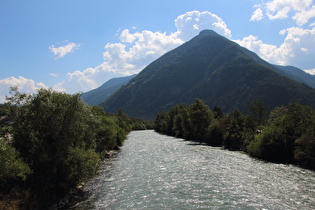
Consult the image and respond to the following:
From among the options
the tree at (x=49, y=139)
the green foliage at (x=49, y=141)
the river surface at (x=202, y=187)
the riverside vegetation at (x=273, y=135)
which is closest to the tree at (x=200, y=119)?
the riverside vegetation at (x=273, y=135)

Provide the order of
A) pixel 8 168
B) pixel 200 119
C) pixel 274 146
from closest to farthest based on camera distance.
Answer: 1. pixel 8 168
2. pixel 274 146
3. pixel 200 119

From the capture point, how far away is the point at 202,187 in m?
28.9

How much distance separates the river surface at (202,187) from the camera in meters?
23.6

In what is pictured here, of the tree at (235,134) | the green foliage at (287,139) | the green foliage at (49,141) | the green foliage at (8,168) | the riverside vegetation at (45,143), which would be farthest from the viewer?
the tree at (235,134)

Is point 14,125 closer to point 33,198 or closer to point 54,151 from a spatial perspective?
point 54,151

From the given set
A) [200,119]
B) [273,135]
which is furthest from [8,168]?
[200,119]

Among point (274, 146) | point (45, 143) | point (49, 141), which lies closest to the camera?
point (45, 143)

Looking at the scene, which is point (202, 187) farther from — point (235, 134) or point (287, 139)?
point (235, 134)

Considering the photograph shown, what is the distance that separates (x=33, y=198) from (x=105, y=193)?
27.3 feet

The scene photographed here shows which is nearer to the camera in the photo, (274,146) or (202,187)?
(202,187)

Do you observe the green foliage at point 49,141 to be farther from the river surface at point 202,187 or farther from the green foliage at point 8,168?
the river surface at point 202,187

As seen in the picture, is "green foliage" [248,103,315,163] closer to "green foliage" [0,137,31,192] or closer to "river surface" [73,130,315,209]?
"river surface" [73,130,315,209]

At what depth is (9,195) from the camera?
807 inches

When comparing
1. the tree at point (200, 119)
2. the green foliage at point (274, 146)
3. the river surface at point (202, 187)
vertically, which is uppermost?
the tree at point (200, 119)
